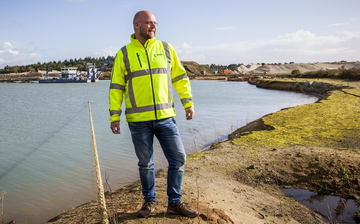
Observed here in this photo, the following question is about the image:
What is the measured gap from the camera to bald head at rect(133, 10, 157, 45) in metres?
2.97

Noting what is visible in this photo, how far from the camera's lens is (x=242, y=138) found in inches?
305

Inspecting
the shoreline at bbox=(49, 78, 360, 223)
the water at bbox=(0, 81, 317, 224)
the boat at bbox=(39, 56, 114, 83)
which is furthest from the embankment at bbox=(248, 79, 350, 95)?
the boat at bbox=(39, 56, 114, 83)

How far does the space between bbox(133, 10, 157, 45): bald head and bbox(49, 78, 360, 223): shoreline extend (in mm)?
1778

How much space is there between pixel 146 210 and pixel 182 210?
1.25 feet

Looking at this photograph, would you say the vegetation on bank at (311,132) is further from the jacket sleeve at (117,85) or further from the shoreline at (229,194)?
the jacket sleeve at (117,85)

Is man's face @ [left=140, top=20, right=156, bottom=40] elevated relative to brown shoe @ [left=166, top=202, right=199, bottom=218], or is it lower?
elevated

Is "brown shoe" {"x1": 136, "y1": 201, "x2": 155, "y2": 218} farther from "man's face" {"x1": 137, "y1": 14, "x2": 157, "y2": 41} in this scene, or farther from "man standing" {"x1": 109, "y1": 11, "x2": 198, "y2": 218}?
"man's face" {"x1": 137, "y1": 14, "x2": 157, "y2": 41}

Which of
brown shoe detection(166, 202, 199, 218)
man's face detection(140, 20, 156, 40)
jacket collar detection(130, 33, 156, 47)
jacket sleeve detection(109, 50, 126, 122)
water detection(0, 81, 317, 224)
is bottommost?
water detection(0, 81, 317, 224)

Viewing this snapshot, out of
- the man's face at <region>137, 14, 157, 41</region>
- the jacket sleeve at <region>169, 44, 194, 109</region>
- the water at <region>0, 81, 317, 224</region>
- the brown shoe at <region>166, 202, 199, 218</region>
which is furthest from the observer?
the water at <region>0, 81, 317, 224</region>

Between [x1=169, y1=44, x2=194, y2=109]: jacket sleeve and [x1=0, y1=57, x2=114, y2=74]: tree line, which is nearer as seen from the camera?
[x1=169, y1=44, x2=194, y2=109]: jacket sleeve

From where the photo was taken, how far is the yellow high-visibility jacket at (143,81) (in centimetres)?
298

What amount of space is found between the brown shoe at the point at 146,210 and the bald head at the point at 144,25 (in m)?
1.72

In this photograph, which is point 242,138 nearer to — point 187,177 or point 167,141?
point 187,177

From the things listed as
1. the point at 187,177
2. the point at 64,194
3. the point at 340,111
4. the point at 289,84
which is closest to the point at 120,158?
the point at 64,194
